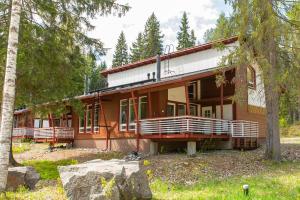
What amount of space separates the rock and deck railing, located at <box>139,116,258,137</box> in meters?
7.75

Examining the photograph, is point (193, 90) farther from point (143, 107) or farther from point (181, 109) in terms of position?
point (143, 107)

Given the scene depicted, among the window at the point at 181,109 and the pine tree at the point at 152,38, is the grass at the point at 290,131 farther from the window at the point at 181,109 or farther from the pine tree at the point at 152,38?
the pine tree at the point at 152,38

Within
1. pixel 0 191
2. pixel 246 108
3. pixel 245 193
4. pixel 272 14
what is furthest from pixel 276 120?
pixel 0 191

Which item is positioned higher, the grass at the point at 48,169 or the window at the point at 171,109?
the window at the point at 171,109

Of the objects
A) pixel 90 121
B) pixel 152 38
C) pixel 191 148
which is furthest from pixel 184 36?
pixel 191 148

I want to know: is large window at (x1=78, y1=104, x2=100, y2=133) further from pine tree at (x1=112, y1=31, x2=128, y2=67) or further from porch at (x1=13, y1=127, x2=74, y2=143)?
pine tree at (x1=112, y1=31, x2=128, y2=67)

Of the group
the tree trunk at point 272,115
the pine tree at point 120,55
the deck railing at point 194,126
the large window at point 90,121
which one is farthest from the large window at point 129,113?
the pine tree at point 120,55

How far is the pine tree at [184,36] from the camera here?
67275 mm

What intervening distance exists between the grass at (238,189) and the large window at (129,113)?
30.1 feet

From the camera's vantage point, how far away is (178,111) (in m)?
20.6

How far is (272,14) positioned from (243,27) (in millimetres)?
1390

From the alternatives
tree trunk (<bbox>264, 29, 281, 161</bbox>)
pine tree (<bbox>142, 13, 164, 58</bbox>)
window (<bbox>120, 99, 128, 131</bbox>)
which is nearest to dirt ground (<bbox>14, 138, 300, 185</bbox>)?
tree trunk (<bbox>264, 29, 281, 161</bbox>)

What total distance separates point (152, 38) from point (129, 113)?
46443 millimetres

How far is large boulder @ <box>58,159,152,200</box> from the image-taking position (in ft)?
22.2
